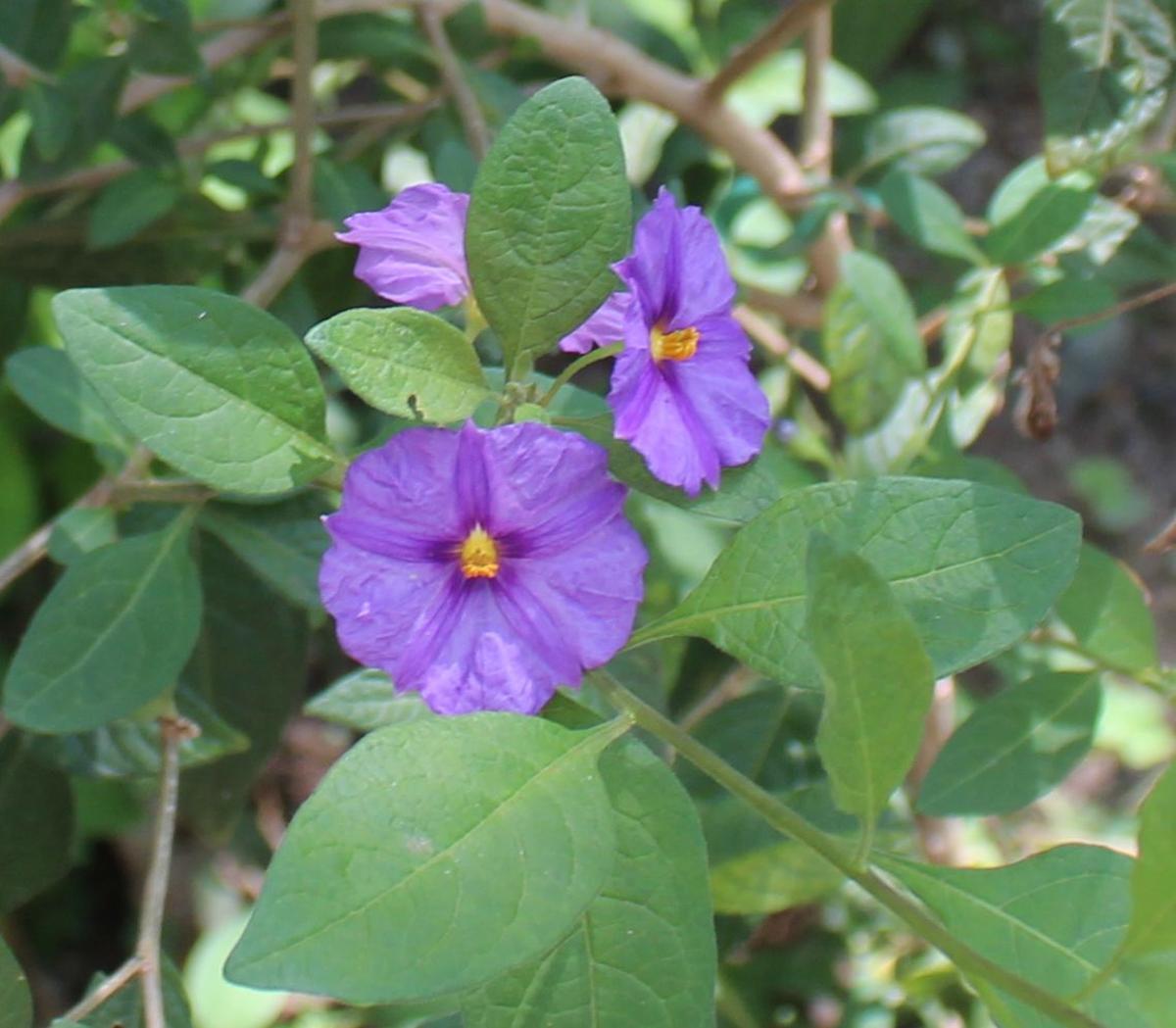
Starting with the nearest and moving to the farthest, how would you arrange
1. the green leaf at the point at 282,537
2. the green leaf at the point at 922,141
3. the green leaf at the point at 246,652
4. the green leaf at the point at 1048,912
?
the green leaf at the point at 1048,912 → the green leaf at the point at 282,537 → the green leaf at the point at 246,652 → the green leaf at the point at 922,141

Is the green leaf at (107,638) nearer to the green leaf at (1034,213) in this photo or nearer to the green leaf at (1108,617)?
the green leaf at (1108,617)

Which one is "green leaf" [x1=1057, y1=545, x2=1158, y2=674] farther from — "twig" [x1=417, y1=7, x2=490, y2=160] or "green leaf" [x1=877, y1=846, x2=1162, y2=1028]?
"twig" [x1=417, y1=7, x2=490, y2=160]

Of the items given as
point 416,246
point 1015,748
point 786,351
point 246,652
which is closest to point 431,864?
point 416,246

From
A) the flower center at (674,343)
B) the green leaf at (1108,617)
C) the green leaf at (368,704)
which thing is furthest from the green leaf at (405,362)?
the green leaf at (1108,617)

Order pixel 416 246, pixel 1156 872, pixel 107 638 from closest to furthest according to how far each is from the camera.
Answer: pixel 1156 872, pixel 416 246, pixel 107 638

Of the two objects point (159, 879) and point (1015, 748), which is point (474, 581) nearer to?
point (159, 879)

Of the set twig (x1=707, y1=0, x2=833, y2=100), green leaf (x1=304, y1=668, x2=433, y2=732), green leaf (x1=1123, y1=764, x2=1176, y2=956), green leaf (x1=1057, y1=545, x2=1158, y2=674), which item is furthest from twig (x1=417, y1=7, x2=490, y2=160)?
green leaf (x1=1123, y1=764, x2=1176, y2=956)
